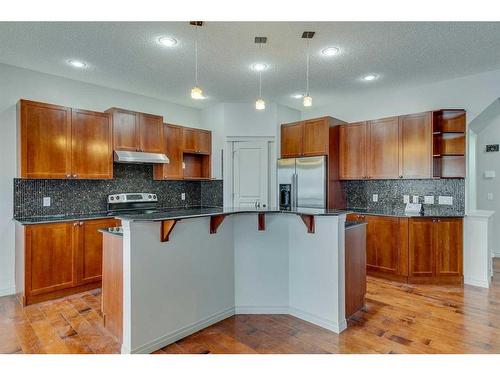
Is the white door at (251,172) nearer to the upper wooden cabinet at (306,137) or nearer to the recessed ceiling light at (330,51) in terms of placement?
the upper wooden cabinet at (306,137)

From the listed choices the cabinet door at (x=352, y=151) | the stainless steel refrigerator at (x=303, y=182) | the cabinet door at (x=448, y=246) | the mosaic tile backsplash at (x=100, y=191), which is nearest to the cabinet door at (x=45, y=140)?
the mosaic tile backsplash at (x=100, y=191)

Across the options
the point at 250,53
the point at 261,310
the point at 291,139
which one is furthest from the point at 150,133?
the point at 261,310

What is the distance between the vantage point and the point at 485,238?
3.87 metres

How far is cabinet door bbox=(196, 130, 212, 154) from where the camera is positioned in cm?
537

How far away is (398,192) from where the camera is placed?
4.74 metres

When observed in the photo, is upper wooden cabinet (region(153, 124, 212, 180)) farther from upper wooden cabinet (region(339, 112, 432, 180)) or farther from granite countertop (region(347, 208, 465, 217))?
granite countertop (region(347, 208, 465, 217))

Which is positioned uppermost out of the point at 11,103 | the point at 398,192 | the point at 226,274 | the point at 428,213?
the point at 11,103

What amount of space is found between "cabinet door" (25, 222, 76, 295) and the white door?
267 centimetres

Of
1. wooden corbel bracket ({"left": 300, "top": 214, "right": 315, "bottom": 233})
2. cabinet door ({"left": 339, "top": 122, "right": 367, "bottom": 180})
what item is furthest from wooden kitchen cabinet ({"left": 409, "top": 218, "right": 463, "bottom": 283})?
wooden corbel bracket ({"left": 300, "top": 214, "right": 315, "bottom": 233})

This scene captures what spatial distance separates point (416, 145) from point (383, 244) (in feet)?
4.96

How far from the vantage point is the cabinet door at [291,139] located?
5.18 m

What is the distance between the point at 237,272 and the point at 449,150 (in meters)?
3.51

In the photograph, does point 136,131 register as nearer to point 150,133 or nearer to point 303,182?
point 150,133

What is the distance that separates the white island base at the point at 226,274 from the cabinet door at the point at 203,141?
2.64 meters
